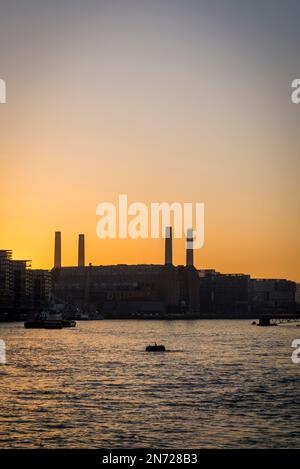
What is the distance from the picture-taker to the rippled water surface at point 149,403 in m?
33.4

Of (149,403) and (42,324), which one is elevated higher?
(42,324)

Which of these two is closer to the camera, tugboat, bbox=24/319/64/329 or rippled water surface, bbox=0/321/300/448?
rippled water surface, bbox=0/321/300/448

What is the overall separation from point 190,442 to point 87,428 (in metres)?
4.89

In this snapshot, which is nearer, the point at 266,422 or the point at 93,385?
the point at 266,422

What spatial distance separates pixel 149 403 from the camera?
43969mm

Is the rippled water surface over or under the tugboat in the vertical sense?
under

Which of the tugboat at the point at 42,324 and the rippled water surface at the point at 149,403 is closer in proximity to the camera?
the rippled water surface at the point at 149,403

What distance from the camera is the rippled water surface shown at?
33.4 m

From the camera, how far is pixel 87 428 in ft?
116

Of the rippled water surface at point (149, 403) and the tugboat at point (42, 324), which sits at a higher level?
the tugboat at point (42, 324)

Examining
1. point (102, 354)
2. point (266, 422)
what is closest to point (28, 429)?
point (266, 422)

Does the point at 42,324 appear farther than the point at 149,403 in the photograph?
Yes
